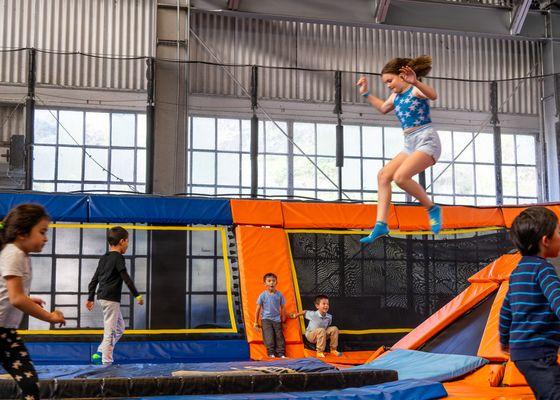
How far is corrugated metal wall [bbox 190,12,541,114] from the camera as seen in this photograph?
A: 34.5 ft

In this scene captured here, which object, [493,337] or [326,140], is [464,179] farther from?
[493,337]

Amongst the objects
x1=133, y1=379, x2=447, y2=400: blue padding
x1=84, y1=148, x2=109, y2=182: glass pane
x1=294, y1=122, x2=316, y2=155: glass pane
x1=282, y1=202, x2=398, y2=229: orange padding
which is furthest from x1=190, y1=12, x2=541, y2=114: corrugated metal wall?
x1=133, y1=379, x2=447, y2=400: blue padding

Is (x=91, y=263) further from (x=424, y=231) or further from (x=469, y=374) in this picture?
(x=469, y=374)

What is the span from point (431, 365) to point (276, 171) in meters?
6.18

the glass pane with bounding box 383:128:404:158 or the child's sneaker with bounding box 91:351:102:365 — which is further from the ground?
the glass pane with bounding box 383:128:404:158

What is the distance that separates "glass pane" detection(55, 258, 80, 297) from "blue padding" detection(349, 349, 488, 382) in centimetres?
303

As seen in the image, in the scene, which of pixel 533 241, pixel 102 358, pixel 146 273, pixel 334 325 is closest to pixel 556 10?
pixel 334 325

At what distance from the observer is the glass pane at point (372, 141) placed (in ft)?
35.7

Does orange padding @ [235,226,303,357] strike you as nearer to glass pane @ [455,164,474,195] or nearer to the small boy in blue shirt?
the small boy in blue shirt

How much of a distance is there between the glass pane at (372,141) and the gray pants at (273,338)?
16.4 ft

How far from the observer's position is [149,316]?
6.58 m

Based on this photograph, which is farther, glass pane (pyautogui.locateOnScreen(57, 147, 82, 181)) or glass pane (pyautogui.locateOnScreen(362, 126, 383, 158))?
glass pane (pyautogui.locateOnScreen(362, 126, 383, 158))

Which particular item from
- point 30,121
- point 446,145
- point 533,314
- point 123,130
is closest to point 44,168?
point 123,130

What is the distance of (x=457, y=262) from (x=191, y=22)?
570 cm
